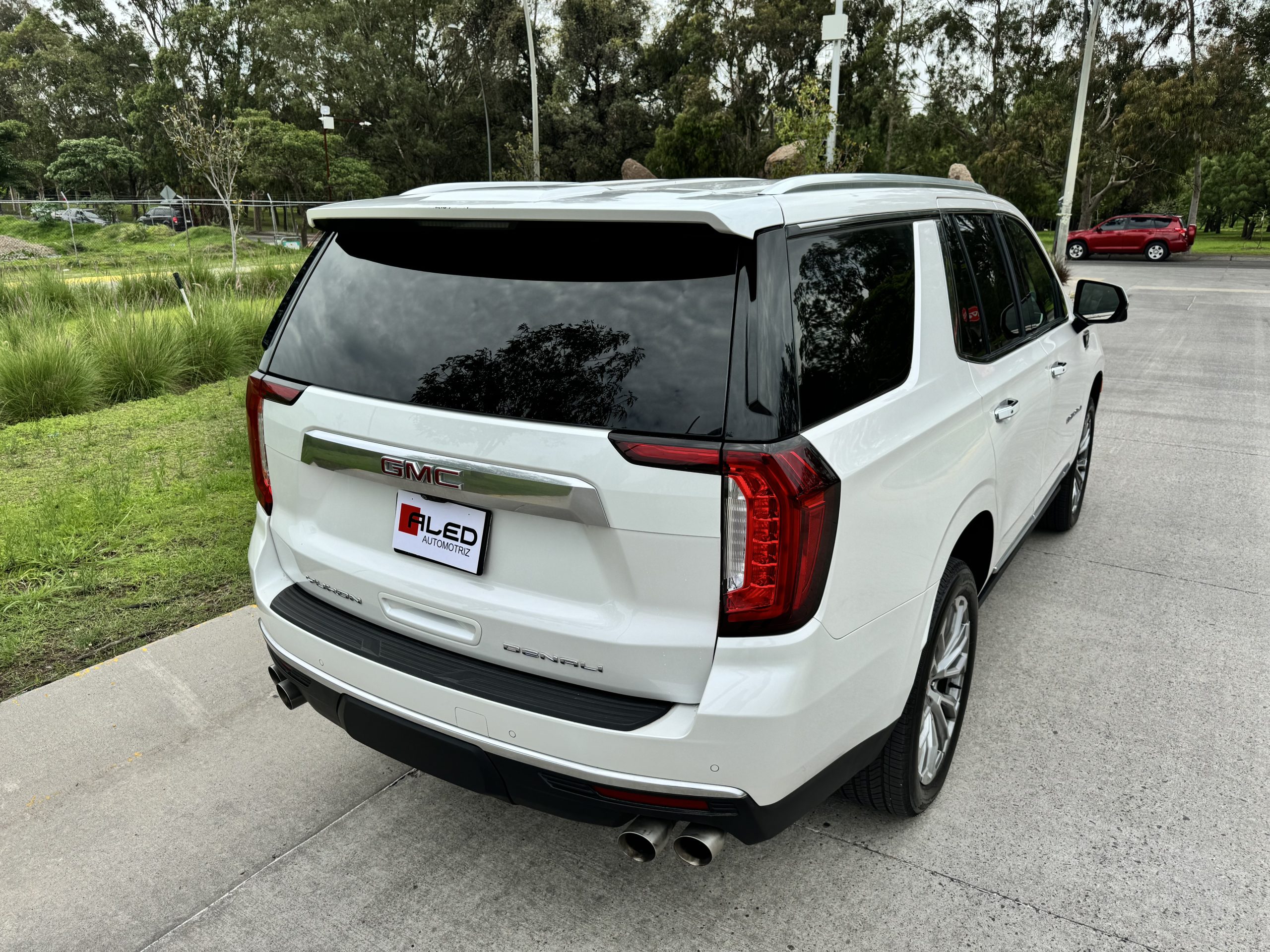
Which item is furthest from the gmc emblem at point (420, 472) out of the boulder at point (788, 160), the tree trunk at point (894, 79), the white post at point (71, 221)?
the tree trunk at point (894, 79)

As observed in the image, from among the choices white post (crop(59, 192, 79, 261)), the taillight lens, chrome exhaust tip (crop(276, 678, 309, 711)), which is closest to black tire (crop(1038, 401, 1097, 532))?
the taillight lens

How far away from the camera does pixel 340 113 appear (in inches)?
2021

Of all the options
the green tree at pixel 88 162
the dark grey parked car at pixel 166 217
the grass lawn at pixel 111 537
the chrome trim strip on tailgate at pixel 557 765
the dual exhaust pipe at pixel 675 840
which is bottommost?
the grass lawn at pixel 111 537

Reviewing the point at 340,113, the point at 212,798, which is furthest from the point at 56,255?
the point at 212,798

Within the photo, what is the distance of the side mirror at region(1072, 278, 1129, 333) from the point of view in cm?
443

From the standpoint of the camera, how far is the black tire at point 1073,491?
487 centimetres

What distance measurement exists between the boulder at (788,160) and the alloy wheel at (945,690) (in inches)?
498

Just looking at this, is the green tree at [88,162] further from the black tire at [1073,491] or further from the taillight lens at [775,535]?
the taillight lens at [775,535]

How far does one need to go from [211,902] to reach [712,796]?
1.54 meters

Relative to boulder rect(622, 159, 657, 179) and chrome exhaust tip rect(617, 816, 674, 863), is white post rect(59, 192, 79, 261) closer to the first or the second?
boulder rect(622, 159, 657, 179)

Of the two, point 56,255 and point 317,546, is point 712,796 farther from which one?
point 56,255

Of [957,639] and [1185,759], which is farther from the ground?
[957,639]

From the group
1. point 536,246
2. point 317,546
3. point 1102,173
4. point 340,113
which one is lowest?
point 317,546

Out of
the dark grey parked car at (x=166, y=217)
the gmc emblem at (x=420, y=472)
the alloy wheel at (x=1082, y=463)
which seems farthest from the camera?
the dark grey parked car at (x=166, y=217)
